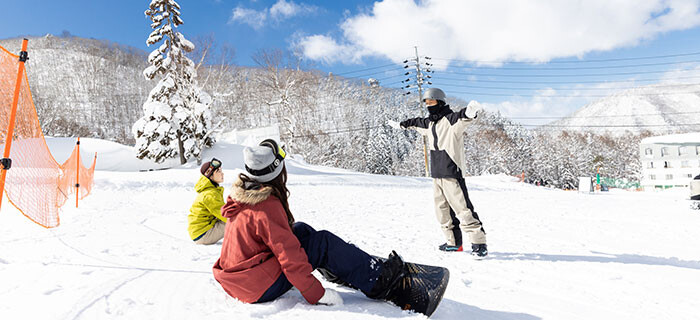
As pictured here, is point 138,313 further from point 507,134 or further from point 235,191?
point 507,134

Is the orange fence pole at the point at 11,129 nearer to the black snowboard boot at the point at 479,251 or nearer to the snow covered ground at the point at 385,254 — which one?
the snow covered ground at the point at 385,254

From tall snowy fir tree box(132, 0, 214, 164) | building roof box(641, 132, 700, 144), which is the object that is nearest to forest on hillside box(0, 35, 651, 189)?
tall snowy fir tree box(132, 0, 214, 164)

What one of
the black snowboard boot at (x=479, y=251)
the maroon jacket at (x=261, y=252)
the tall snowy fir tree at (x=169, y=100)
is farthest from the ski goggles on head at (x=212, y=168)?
the tall snowy fir tree at (x=169, y=100)

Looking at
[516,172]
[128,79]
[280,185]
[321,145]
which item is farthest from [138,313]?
[128,79]

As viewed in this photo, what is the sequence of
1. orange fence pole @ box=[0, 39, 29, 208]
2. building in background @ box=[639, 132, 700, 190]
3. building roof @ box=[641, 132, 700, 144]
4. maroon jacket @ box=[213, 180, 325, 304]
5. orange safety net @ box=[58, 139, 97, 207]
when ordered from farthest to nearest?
building in background @ box=[639, 132, 700, 190] → building roof @ box=[641, 132, 700, 144] → orange safety net @ box=[58, 139, 97, 207] → orange fence pole @ box=[0, 39, 29, 208] → maroon jacket @ box=[213, 180, 325, 304]

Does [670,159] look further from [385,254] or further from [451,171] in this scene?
[385,254]

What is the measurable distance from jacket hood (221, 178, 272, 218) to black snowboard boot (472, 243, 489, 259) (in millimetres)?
2194

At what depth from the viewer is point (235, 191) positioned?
6.05ft

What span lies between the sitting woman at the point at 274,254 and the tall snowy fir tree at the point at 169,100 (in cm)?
2127

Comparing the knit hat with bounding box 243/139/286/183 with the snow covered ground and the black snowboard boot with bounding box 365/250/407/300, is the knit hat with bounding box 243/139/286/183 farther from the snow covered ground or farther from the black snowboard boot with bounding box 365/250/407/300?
the black snowboard boot with bounding box 365/250/407/300

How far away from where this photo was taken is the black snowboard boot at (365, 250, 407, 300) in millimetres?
1847

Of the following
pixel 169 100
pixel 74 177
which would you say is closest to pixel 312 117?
pixel 169 100

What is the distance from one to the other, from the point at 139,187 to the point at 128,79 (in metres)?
98.1

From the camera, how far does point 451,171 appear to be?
3.38 metres
